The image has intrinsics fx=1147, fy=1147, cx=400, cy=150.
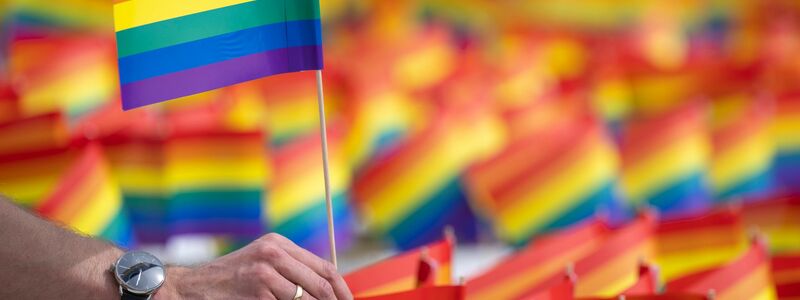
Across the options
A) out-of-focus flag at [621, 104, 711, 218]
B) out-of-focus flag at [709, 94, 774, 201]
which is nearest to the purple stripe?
out-of-focus flag at [621, 104, 711, 218]

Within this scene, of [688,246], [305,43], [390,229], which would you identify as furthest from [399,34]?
[305,43]

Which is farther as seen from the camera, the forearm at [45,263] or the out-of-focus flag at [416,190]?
the out-of-focus flag at [416,190]

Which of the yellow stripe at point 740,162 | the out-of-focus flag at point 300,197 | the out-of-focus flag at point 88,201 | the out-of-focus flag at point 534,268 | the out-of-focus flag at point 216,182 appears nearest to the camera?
the out-of-focus flag at point 534,268

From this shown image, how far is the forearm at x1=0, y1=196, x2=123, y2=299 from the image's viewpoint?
1.52 meters

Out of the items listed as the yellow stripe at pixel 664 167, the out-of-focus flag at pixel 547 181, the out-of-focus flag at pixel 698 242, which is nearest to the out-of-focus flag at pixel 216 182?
the out-of-focus flag at pixel 547 181

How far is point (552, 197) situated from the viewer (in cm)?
456

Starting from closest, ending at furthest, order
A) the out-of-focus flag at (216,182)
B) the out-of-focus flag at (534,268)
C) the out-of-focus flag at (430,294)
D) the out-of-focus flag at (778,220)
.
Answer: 1. the out-of-focus flag at (430,294)
2. the out-of-focus flag at (534,268)
3. the out-of-focus flag at (778,220)
4. the out-of-focus flag at (216,182)

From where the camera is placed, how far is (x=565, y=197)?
457cm

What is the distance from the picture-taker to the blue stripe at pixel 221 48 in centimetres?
197

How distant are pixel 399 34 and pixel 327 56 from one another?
1.95 feet

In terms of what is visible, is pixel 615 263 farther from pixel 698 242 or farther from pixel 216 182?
pixel 216 182

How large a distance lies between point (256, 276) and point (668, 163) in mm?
3624

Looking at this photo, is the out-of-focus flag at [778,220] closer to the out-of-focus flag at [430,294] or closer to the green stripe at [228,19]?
the out-of-focus flag at [430,294]

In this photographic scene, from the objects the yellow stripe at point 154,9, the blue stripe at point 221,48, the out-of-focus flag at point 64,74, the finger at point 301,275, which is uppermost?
the out-of-focus flag at point 64,74
